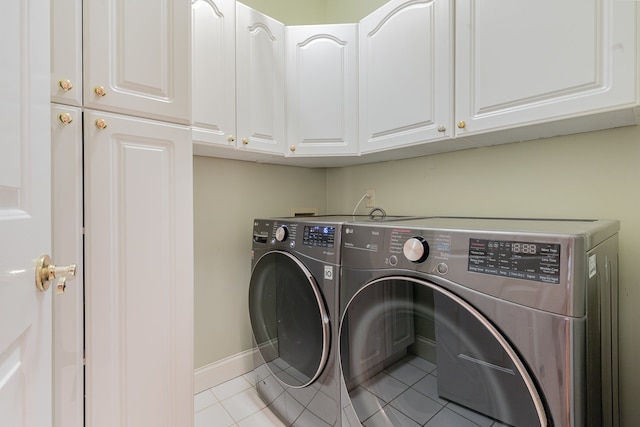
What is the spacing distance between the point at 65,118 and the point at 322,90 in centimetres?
112

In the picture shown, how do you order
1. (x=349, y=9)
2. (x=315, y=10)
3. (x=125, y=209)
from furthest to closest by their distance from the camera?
(x=315, y=10), (x=349, y=9), (x=125, y=209)

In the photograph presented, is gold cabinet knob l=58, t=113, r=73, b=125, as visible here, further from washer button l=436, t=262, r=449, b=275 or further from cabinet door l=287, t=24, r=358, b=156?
washer button l=436, t=262, r=449, b=275

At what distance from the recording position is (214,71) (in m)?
1.35

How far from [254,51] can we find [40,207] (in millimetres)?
1239

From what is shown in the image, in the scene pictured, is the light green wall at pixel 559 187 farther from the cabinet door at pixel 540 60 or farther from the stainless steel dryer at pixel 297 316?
the stainless steel dryer at pixel 297 316

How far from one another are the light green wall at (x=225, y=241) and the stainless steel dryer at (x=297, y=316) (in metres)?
0.26

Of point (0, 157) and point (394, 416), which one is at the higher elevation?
point (0, 157)

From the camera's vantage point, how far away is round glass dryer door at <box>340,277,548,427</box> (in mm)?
663

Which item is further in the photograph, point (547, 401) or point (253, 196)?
point (253, 196)

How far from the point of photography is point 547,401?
0.60m

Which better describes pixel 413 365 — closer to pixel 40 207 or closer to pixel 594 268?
pixel 594 268

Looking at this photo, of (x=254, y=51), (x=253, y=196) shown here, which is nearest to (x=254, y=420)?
(x=253, y=196)

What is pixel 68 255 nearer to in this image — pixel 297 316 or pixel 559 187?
pixel 297 316

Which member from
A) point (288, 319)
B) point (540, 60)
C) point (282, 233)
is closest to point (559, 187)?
point (540, 60)
